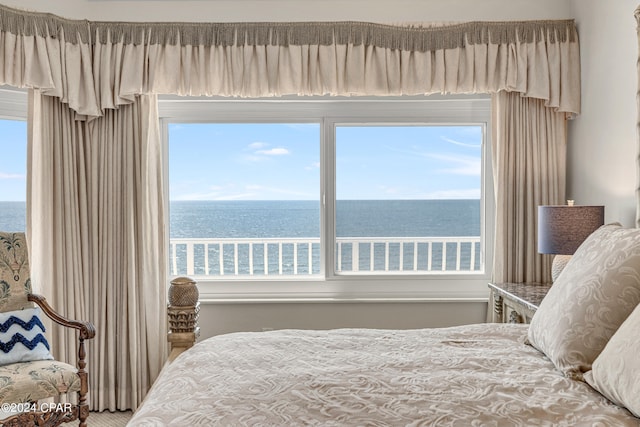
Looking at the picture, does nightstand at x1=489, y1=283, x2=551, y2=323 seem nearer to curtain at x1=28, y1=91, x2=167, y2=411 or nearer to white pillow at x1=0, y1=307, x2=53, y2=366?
curtain at x1=28, y1=91, x2=167, y2=411

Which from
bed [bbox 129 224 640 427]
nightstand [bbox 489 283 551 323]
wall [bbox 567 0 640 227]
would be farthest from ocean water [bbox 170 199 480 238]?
bed [bbox 129 224 640 427]

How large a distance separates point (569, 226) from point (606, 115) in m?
0.78

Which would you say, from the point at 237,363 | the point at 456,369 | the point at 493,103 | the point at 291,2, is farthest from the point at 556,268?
the point at 291,2

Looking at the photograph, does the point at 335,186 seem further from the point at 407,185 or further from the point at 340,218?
the point at 407,185

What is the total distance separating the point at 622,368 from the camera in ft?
4.16

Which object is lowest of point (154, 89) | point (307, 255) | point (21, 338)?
point (21, 338)

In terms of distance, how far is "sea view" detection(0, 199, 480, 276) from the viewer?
3838 mm

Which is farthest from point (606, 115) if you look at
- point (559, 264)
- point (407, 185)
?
point (407, 185)

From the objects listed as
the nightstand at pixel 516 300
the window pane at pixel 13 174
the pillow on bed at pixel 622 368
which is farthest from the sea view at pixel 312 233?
the pillow on bed at pixel 622 368

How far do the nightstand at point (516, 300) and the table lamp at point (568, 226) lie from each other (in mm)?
281

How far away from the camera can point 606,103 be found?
118 inches

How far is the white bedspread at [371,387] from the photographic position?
4.08 feet

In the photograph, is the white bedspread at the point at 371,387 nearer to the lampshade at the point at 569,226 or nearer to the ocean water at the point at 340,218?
the lampshade at the point at 569,226

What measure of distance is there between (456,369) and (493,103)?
237 centimetres
